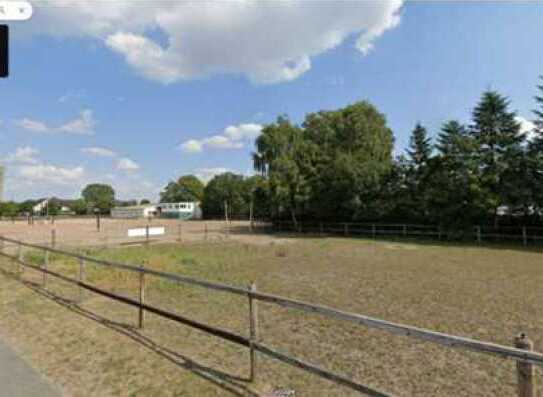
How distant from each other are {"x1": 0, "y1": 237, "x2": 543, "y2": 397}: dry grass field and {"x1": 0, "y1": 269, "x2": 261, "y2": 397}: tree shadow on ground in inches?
0.7

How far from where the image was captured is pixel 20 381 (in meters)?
3.39

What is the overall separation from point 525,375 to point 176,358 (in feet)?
11.3

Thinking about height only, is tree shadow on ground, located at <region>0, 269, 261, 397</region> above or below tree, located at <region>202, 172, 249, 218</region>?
below

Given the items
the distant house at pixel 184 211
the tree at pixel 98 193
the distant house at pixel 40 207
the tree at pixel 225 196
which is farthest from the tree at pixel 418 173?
the tree at pixel 98 193

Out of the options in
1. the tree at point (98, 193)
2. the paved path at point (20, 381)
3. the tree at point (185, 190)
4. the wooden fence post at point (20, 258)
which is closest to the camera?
the paved path at point (20, 381)

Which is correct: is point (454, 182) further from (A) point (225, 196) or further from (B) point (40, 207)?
(B) point (40, 207)

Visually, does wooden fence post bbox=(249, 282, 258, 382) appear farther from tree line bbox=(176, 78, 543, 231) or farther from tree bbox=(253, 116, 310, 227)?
tree bbox=(253, 116, 310, 227)

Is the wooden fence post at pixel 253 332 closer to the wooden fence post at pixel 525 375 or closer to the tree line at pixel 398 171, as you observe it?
the wooden fence post at pixel 525 375

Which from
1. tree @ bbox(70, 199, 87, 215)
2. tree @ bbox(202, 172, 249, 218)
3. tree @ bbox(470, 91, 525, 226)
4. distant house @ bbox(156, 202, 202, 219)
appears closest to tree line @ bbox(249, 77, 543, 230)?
tree @ bbox(470, 91, 525, 226)

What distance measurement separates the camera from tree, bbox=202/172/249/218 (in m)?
62.5

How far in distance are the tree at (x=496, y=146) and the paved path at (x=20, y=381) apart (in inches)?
816
